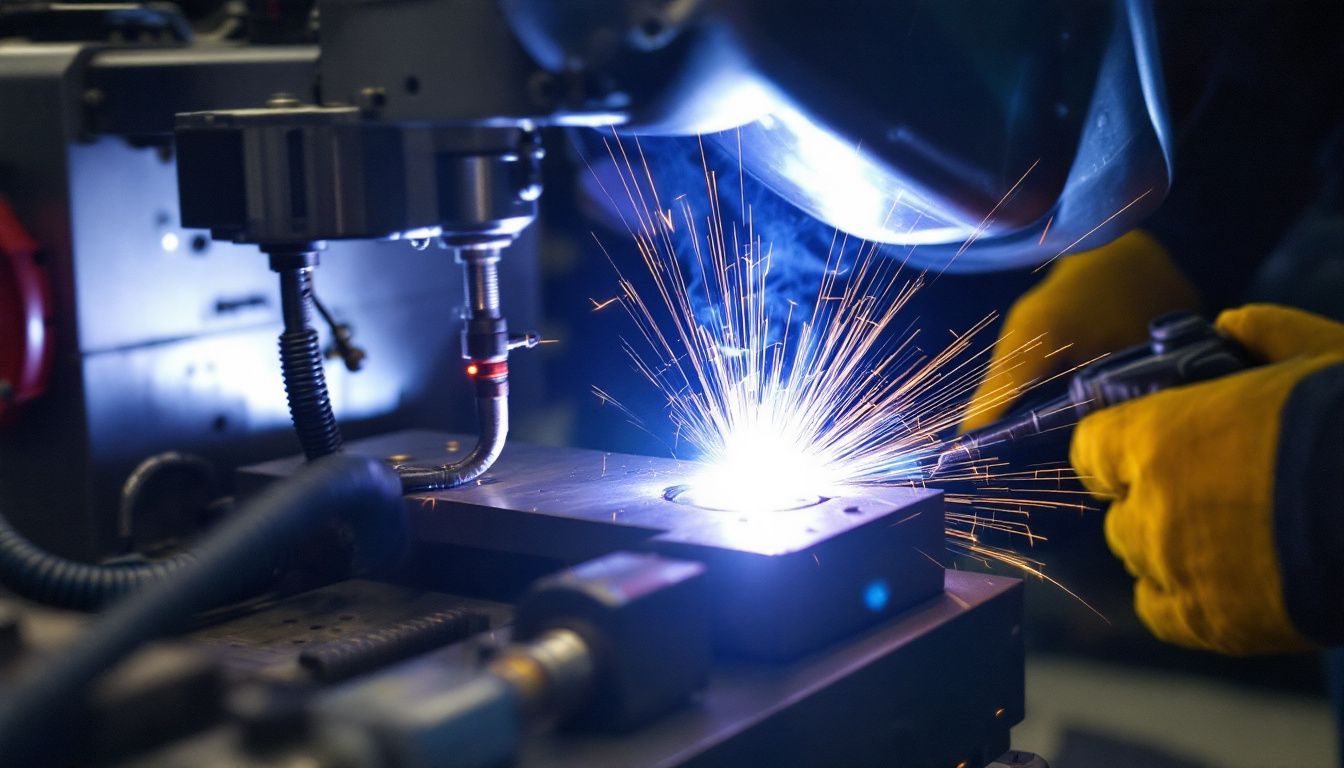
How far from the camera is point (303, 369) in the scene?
1.24 meters

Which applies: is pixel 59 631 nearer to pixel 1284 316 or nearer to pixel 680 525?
pixel 680 525

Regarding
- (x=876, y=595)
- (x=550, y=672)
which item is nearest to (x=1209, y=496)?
(x=876, y=595)

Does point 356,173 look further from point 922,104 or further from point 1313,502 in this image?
point 1313,502

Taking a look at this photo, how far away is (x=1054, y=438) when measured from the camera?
5.37 ft

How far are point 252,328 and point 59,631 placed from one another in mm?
725

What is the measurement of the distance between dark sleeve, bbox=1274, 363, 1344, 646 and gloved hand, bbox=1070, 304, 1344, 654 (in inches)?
0.7

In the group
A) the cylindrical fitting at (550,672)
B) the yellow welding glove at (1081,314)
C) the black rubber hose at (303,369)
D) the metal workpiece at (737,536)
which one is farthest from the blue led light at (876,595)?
the yellow welding glove at (1081,314)

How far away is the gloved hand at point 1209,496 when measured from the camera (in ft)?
4.79

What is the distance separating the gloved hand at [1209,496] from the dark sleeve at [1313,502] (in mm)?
18

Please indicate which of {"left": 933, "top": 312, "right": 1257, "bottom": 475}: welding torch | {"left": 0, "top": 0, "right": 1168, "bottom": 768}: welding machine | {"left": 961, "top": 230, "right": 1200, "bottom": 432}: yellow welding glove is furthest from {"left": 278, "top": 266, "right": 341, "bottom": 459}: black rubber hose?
{"left": 961, "top": 230, "right": 1200, "bottom": 432}: yellow welding glove

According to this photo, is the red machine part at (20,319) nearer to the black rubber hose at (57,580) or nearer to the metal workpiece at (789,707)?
the black rubber hose at (57,580)

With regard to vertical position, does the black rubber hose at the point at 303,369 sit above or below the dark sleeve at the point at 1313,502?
above

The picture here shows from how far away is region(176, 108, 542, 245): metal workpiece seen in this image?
1087 mm

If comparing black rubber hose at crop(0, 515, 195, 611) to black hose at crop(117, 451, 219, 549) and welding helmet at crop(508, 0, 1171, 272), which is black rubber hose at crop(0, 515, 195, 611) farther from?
welding helmet at crop(508, 0, 1171, 272)
